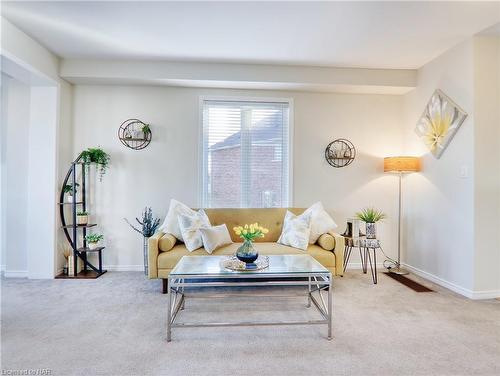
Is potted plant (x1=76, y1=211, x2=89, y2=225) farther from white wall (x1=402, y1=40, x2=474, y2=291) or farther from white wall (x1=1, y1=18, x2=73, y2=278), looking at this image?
white wall (x1=402, y1=40, x2=474, y2=291)

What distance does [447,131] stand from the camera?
327 centimetres

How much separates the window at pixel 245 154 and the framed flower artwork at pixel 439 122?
1.78 metres

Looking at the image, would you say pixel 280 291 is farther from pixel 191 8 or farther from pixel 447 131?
pixel 191 8

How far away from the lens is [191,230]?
3.18 m

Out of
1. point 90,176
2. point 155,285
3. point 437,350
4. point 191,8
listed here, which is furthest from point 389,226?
point 90,176

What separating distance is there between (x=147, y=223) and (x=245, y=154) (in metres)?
1.61

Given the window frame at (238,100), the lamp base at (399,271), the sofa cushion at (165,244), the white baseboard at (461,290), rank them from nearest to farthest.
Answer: the white baseboard at (461,290), the sofa cushion at (165,244), the lamp base at (399,271), the window frame at (238,100)

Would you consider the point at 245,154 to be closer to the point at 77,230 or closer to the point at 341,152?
the point at 341,152

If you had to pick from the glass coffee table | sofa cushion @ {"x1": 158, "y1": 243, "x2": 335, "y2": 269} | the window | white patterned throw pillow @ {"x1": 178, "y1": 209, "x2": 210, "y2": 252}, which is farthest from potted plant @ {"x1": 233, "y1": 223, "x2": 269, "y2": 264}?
the window

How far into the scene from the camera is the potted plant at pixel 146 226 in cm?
358

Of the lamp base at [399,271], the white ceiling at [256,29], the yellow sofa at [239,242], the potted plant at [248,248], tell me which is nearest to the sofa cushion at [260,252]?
the yellow sofa at [239,242]

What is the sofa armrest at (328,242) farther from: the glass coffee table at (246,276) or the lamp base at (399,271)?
the lamp base at (399,271)

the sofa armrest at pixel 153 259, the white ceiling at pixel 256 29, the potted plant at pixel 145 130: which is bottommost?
the sofa armrest at pixel 153 259

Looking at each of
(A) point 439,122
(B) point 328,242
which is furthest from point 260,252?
(A) point 439,122
